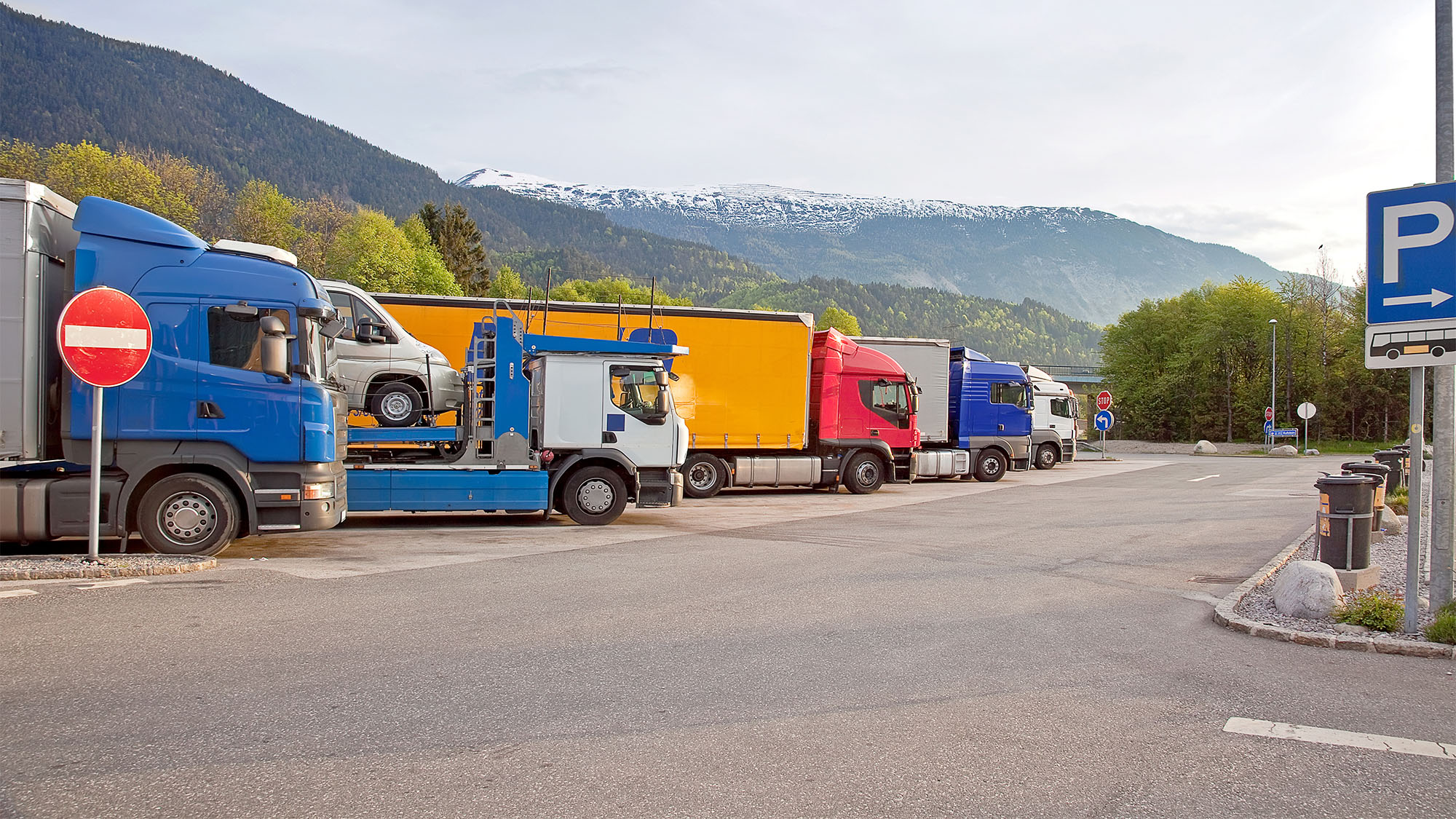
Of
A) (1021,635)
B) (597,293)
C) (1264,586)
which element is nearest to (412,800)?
(1021,635)

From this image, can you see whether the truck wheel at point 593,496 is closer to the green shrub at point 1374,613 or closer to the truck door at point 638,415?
the truck door at point 638,415

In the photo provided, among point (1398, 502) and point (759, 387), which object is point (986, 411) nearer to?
point (759, 387)

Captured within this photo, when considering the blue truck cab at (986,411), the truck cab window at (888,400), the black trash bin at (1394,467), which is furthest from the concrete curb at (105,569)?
the blue truck cab at (986,411)

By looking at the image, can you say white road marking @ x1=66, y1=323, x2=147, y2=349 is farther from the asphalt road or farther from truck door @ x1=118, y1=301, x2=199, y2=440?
the asphalt road

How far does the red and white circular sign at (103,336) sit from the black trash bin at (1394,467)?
63.0ft

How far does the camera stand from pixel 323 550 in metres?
10.4

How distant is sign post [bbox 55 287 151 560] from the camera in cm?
809

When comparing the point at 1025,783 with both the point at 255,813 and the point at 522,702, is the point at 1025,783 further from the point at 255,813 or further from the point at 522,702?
the point at 255,813

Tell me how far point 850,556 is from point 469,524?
5.93 meters

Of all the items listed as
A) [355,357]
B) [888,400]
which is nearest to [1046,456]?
[888,400]

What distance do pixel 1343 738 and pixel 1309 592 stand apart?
305cm

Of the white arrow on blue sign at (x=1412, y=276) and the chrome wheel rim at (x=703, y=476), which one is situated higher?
the white arrow on blue sign at (x=1412, y=276)

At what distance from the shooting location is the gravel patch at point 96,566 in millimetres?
7984

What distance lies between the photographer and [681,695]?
16.4 ft
